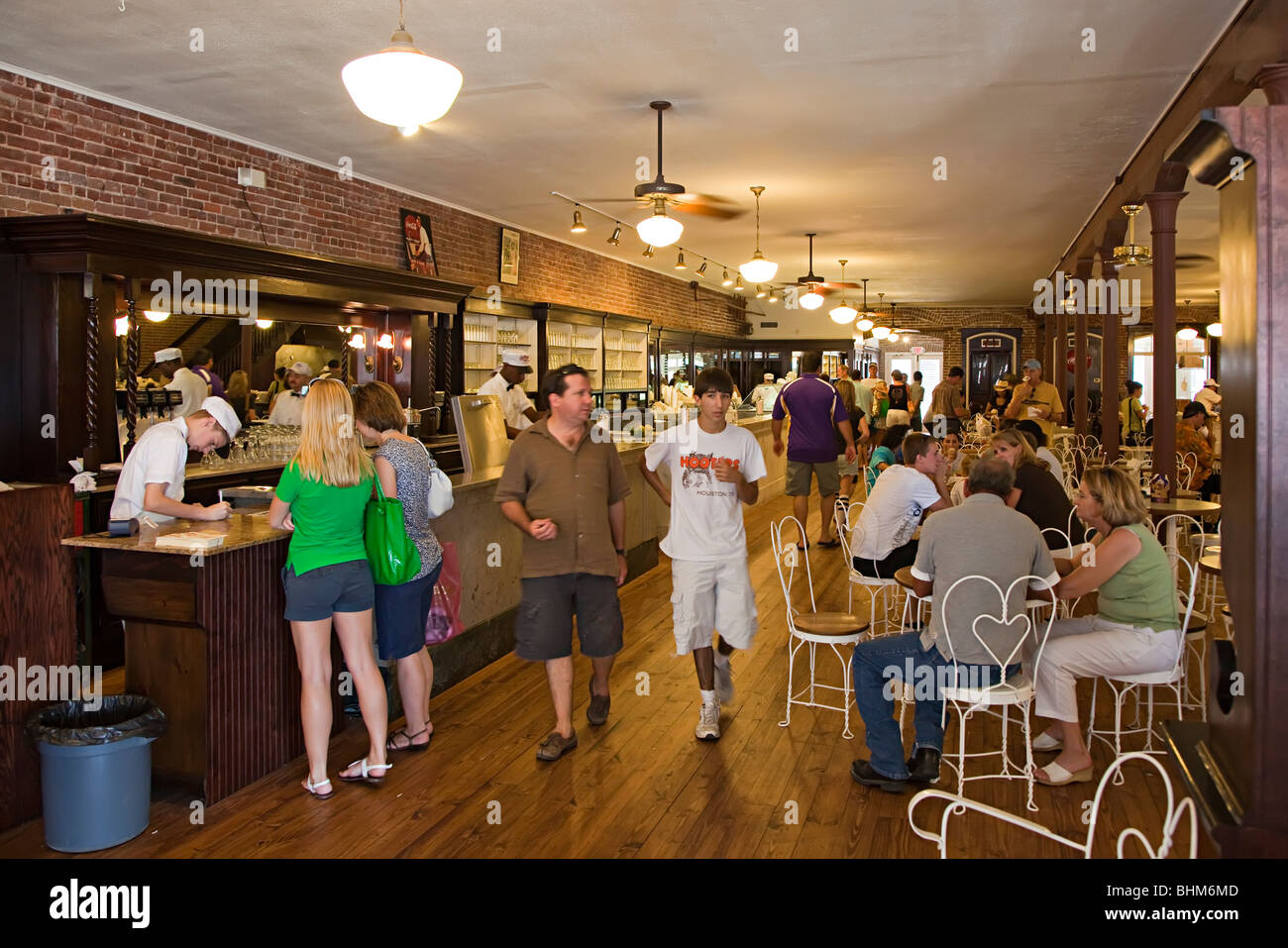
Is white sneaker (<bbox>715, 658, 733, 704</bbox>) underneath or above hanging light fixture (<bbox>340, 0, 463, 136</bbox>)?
underneath

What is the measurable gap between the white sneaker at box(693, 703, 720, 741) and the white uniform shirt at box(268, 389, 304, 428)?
4692mm

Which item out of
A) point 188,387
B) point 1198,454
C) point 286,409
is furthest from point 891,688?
point 1198,454

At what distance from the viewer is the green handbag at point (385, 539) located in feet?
13.6

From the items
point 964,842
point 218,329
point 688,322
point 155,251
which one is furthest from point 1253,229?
point 688,322

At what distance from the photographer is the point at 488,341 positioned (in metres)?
11.0

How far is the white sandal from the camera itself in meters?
4.45

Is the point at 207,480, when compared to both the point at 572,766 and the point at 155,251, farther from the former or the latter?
the point at 572,766

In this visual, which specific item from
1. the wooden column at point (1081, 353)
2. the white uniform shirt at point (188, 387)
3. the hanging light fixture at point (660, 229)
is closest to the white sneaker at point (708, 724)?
the hanging light fixture at point (660, 229)

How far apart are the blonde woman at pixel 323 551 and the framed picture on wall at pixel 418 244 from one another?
5372 mm

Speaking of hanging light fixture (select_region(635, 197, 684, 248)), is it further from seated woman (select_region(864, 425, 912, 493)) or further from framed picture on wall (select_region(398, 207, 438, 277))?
framed picture on wall (select_region(398, 207, 438, 277))

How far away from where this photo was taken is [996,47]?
5.33 m

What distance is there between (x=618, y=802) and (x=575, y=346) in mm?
9600

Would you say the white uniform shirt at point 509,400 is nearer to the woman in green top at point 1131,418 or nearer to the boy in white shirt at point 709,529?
the boy in white shirt at point 709,529

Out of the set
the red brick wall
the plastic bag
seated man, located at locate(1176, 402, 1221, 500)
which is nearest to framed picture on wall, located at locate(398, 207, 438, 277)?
the red brick wall
